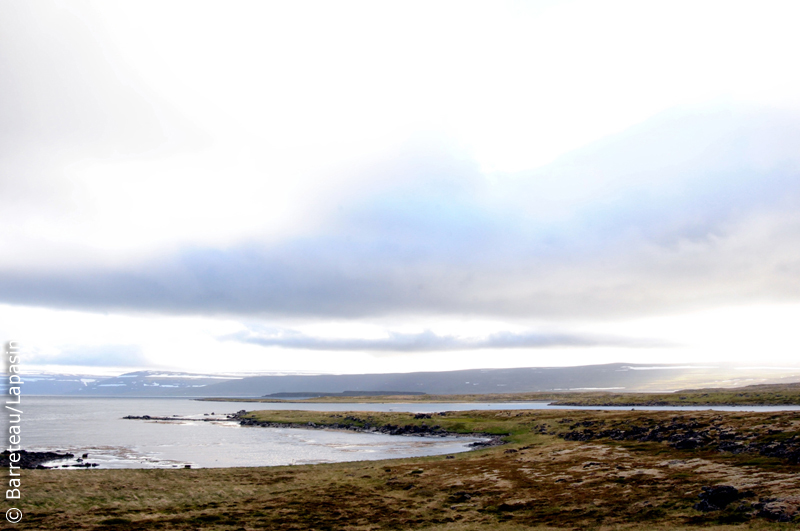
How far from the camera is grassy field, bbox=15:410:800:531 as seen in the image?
32562 mm

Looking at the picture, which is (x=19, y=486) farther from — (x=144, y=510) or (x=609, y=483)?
(x=609, y=483)

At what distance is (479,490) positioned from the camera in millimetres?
43250

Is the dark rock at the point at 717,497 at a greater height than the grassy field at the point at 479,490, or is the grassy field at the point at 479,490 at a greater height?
the dark rock at the point at 717,497

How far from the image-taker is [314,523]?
112 ft

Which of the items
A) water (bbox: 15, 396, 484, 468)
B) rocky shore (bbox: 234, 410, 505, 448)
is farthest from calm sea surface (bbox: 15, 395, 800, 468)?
rocky shore (bbox: 234, 410, 505, 448)

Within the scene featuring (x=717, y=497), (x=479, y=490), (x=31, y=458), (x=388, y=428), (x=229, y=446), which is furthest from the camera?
(x=388, y=428)

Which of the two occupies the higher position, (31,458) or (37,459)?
(31,458)

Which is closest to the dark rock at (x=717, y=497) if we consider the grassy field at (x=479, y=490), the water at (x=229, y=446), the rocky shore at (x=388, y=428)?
the grassy field at (x=479, y=490)

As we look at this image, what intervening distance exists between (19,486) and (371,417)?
107225 millimetres

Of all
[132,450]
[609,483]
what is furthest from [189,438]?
[609,483]

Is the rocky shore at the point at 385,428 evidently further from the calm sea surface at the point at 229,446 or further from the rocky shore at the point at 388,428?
the calm sea surface at the point at 229,446

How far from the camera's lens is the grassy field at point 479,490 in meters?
32.6

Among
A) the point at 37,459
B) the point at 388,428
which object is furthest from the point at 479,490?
the point at 388,428

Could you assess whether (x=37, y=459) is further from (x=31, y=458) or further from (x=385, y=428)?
(x=385, y=428)
